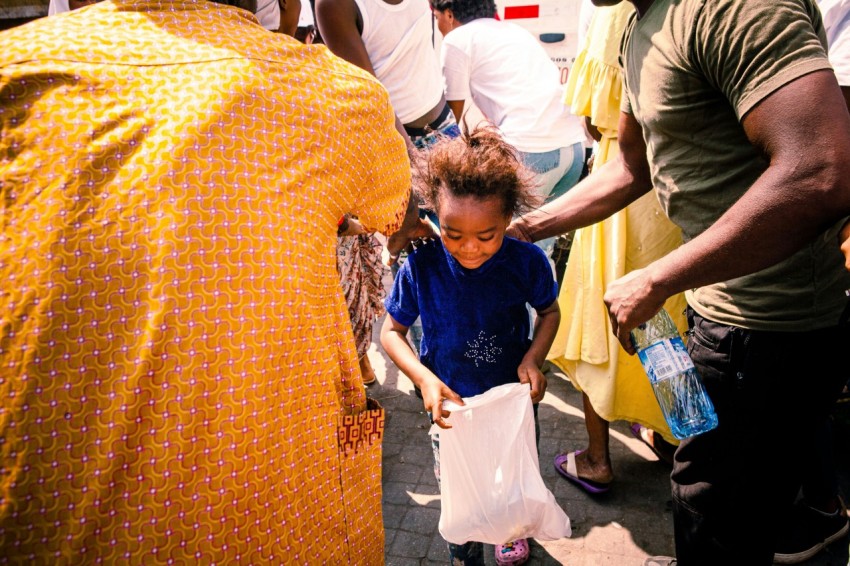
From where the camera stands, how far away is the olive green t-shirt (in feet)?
4.11

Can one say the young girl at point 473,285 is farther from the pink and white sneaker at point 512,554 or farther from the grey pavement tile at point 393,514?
the grey pavement tile at point 393,514

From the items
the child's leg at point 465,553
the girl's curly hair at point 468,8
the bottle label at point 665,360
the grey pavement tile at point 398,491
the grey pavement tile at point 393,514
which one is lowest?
the grey pavement tile at point 398,491

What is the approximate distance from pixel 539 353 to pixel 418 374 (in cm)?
45

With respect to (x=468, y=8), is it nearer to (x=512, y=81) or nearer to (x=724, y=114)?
(x=512, y=81)

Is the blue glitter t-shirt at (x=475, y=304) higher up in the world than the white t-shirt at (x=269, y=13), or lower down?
lower down

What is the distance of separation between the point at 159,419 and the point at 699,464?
1.59 meters

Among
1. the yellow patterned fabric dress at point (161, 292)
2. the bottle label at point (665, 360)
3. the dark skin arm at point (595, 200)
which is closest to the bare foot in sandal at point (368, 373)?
the dark skin arm at point (595, 200)

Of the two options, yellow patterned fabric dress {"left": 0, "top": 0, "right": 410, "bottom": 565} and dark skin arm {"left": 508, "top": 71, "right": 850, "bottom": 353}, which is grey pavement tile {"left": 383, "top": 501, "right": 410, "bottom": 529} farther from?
dark skin arm {"left": 508, "top": 71, "right": 850, "bottom": 353}

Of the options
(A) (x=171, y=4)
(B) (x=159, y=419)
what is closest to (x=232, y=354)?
(B) (x=159, y=419)

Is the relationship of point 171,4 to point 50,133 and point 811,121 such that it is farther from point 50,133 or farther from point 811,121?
point 811,121

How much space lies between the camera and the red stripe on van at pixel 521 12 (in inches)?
206

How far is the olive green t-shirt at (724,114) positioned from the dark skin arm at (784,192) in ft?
0.19

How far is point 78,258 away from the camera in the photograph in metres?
Answer: 1.00

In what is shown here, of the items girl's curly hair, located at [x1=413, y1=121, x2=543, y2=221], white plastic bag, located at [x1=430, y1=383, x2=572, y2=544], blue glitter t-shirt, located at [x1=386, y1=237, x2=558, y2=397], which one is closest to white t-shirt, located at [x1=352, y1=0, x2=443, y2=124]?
girl's curly hair, located at [x1=413, y1=121, x2=543, y2=221]
